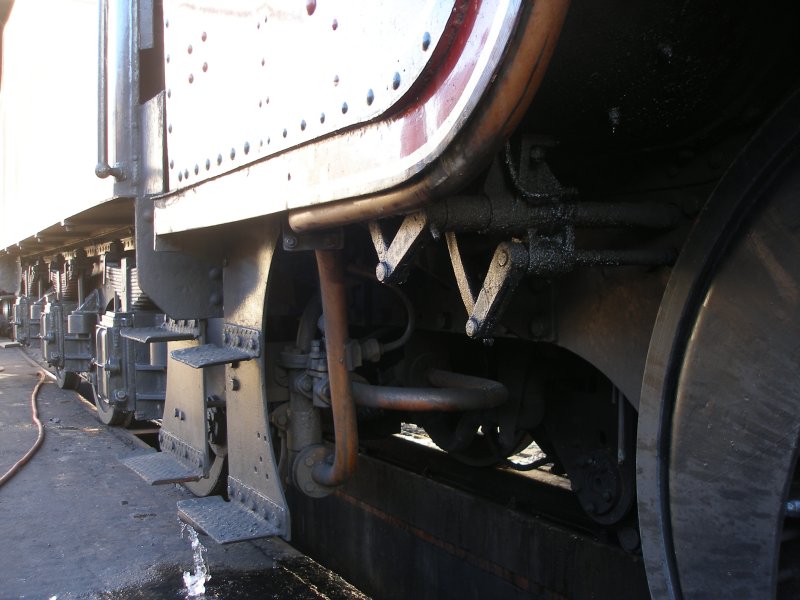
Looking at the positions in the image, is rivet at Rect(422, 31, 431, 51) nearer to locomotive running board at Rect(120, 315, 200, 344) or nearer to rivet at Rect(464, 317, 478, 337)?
rivet at Rect(464, 317, 478, 337)

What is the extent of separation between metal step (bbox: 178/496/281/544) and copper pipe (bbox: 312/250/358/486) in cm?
34

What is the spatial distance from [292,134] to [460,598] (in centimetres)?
260

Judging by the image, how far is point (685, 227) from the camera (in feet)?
6.09

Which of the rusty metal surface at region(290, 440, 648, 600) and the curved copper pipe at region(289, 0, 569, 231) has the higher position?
the curved copper pipe at region(289, 0, 569, 231)

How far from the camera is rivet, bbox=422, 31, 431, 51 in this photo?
1.49 meters

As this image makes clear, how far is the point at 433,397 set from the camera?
266cm

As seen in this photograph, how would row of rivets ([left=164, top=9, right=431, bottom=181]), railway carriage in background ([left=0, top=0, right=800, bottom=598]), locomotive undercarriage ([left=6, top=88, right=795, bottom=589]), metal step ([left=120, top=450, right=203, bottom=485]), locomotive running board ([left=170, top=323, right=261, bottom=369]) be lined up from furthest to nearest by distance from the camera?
metal step ([left=120, top=450, right=203, bottom=485])
locomotive running board ([left=170, top=323, right=261, bottom=369])
locomotive undercarriage ([left=6, top=88, right=795, bottom=589])
row of rivets ([left=164, top=9, right=431, bottom=181])
railway carriage in background ([left=0, top=0, right=800, bottom=598])

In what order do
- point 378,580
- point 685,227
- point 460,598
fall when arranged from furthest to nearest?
point 378,580, point 460,598, point 685,227

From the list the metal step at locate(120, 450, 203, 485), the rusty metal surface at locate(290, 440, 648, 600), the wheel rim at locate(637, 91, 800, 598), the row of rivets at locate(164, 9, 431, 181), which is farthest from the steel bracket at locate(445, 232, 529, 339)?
the metal step at locate(120, 450, 203, 485)

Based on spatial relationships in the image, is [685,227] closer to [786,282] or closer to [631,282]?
[631,282]

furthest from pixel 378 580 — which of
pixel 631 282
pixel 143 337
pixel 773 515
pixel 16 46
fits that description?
pixel 16 46

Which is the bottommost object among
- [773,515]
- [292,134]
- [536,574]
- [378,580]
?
[378,580]

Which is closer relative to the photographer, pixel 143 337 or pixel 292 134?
pixel 292 134

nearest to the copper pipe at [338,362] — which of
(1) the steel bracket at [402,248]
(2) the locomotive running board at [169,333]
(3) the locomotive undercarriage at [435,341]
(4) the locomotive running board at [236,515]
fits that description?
(3) the locomotive undercarriage at [435,341]
